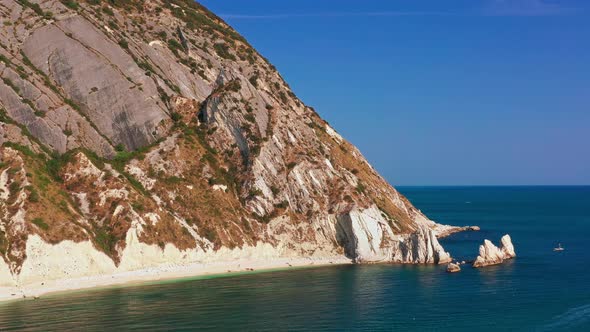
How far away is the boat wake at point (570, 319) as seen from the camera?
199 feet

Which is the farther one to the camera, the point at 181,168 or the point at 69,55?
the point at 69,55

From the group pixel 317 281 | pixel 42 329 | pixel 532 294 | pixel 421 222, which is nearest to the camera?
pixel 42 329

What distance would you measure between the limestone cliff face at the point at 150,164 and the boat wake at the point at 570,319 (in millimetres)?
37125

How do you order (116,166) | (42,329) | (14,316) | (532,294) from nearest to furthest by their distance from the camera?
(42,329)
(14,316)
(532,294)
(116,166)

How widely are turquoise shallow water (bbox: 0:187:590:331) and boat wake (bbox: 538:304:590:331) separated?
0.10 meters

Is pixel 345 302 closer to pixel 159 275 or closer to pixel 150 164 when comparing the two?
pixel 159 275

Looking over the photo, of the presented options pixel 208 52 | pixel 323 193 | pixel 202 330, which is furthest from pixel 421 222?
pixel 202 330

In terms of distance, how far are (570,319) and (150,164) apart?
232ft

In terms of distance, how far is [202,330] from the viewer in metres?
60.0

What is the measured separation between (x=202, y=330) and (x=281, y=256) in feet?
151

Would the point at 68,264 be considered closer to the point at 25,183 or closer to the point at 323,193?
the point at 25,183

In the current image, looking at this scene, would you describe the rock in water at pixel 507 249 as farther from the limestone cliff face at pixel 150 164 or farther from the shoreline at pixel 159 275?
the shoreline at pixel 159 275

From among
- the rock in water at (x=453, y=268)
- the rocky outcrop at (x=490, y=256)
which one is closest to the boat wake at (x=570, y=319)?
the rock in water at (x=453, y=268)

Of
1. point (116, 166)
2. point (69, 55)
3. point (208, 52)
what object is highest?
point (208, 52)
